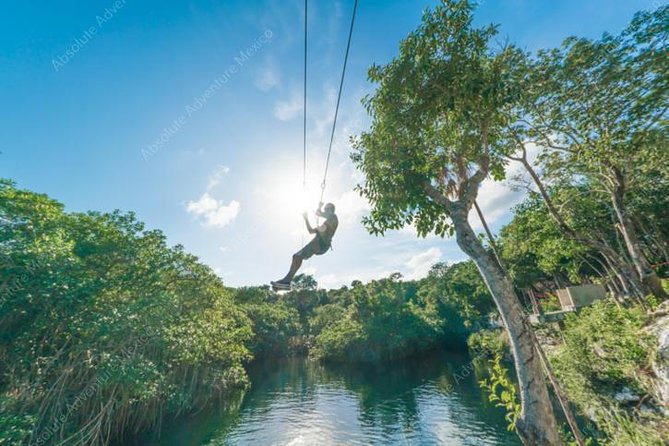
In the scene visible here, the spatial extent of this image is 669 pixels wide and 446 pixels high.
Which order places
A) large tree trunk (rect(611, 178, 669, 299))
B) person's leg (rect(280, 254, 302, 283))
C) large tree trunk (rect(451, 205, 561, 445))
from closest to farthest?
large tree trunk (rect(451, 205, 561, 445)), person's leg (rect(280, 254, 302, 283)), large tree trunk (rect(611, 178, 669, 299))

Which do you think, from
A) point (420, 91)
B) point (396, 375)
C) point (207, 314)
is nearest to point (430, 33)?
point (420, 91)

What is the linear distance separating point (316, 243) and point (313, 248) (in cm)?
15

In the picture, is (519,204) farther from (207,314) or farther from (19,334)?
(19,334)

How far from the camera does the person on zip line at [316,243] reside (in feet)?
21.0

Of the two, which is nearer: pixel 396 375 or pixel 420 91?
pixel 420 91

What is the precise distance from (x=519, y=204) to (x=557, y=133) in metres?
7.15

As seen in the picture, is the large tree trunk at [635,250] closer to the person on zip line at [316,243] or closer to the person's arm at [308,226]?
the person on zip line at [316,243]

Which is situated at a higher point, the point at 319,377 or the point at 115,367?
the point at 115,367

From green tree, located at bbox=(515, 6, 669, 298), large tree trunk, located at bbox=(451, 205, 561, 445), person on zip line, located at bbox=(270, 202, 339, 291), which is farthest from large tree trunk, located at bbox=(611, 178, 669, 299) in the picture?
person on zip line, located at bbox=(270, 202, 339, 291)

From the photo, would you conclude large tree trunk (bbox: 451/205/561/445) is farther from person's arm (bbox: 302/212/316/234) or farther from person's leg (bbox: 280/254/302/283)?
person's leg (bbox: 280/254/302/283)

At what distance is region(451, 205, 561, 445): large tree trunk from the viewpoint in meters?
2.94

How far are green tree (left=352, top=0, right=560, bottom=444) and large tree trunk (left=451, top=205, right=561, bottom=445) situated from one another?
0.8 inches

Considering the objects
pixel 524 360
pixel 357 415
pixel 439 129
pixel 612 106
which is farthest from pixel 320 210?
pixel 357 415

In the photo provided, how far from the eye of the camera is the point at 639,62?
809 centimetres
